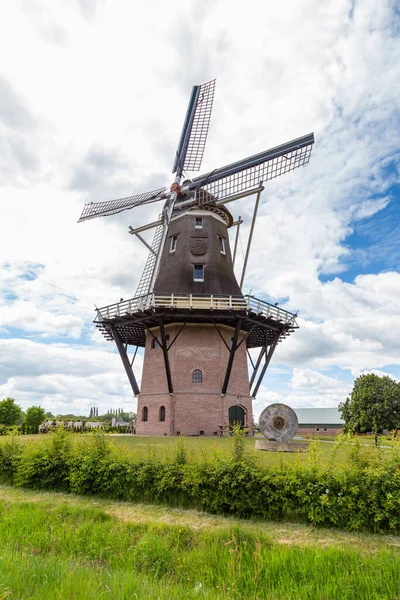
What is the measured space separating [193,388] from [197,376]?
741mm

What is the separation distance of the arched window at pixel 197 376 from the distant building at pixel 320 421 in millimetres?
44259

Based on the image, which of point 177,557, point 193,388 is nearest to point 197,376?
Result: point 193,388

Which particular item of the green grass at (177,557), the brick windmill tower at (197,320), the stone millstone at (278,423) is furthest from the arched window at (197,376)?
the green grass at (177,557)

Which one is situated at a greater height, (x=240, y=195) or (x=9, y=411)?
(x=240, y=195)

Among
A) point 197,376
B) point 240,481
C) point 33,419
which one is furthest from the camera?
point 33,419

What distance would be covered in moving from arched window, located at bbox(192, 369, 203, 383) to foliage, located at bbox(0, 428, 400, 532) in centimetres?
1384

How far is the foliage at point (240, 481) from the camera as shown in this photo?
7176 millimetres

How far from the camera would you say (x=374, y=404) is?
1698 inches

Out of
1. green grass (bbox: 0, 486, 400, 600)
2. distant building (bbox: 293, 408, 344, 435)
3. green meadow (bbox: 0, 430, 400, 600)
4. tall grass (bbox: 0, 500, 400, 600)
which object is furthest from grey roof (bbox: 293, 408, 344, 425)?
tall grass (bbox: 0, 500, 400, 600)

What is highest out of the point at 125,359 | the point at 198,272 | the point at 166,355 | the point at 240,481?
the point at 198,272

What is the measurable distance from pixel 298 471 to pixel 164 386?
17.7m

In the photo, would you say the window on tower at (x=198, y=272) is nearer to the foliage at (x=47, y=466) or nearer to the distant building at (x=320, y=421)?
the foliage at (x=47, y=466)

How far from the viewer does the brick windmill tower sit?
23.9 m

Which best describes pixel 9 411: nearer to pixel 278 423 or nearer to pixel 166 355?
pixel 166 355
